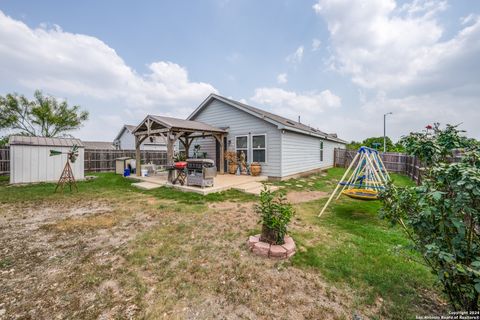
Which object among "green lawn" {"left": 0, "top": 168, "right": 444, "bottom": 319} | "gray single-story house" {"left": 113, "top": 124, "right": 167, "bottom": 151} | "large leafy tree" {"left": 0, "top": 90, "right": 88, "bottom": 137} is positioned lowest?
"green lawn" {"left": 0, "top": 168, "right": 444, "bottom": 319}

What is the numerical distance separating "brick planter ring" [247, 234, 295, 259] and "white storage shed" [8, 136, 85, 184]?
1109 cm

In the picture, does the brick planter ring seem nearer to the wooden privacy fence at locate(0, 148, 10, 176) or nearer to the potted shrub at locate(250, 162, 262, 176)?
the potted shrub at locate(250, 162, 262, 176)

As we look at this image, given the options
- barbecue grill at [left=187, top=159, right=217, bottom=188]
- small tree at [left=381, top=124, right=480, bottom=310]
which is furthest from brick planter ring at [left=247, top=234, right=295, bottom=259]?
barbecue grill at [left=187, top=159, right=217, bottom=188]

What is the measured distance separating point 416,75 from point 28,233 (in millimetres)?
16369

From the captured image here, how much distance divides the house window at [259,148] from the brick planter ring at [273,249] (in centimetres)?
706

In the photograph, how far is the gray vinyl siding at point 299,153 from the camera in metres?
9.81

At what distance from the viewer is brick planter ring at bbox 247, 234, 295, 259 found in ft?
9.43

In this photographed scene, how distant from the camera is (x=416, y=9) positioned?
21.6ft

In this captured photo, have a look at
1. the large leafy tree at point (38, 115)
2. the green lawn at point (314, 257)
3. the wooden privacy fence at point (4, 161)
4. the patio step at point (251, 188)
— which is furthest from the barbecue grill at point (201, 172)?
the large leafy tree at point (38, 115)

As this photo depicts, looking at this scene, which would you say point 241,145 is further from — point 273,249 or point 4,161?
point 4,161

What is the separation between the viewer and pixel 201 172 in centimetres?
728

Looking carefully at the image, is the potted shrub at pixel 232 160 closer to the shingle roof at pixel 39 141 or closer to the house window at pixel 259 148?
the house window at pixel 259 148

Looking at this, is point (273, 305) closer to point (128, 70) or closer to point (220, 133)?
point (220, 133)

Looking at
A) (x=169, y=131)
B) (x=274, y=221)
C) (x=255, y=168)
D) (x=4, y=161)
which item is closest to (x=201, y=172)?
(x=169, y=131)
